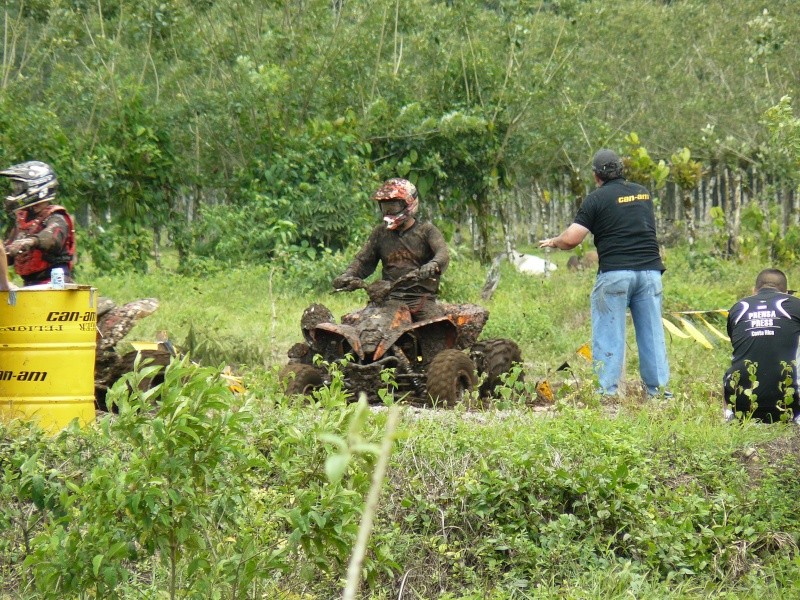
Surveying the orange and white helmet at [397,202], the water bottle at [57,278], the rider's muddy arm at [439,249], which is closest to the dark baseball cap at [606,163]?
the rider's muddy arm at [439,249]

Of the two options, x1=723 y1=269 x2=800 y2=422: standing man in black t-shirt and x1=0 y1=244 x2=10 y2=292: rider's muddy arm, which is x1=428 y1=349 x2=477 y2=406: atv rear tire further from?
x1=0 y1=244 x2=10 y2=292: rider's muddy arm

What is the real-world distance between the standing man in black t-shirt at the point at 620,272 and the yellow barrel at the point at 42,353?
364 cm

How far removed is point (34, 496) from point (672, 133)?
108ft

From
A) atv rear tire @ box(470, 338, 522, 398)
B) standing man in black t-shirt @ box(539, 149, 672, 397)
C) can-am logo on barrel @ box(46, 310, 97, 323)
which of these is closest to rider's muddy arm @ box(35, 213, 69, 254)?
can-am logo on barrel @ box(46, 310, 97, 323)

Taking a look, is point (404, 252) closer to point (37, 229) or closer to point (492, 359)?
point (492, 359)

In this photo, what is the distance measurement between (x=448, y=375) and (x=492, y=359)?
0.85m

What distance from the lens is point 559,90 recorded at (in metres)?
23.4

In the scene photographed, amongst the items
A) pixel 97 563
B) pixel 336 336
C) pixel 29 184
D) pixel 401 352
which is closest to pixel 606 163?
pixel 401 352

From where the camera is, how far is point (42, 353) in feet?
23.9

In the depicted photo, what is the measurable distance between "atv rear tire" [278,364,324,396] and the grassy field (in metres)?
0.71

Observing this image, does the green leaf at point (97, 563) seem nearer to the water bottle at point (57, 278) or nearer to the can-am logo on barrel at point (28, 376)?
the can-am logo on barrel at point (28, 376)

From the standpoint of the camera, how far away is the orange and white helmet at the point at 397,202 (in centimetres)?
947

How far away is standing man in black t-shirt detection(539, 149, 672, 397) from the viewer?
900 centimetres

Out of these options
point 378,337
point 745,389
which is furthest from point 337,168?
point 745,389
